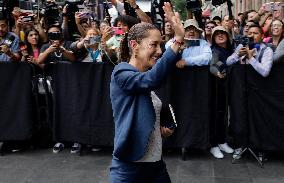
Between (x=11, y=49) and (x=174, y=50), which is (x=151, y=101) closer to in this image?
(x=174, y=50)

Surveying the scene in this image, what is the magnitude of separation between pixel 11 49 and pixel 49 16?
6.10 ft

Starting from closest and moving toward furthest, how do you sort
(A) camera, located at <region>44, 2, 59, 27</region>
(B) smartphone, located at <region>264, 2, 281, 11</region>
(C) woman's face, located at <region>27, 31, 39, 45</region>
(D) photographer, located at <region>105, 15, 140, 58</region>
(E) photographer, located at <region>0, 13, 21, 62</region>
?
(D) photographer, located at <region>105, 15, 140, 58</region> < (E) photographer, located at <region>0, 13, 21, 62</region> < (C) woman's face, located at <region>27, 31, 39, 45</region> < (B) smartphone, located at <region>264, 2, 281, 11</region> < (A) camera, located at <region>44, 2, 59, 27</region>

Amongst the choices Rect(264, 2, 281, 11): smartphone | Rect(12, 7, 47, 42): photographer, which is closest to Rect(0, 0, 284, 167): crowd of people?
Rect(12, 7, 47, 42): photographer

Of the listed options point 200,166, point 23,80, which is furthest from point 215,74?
point 23,80

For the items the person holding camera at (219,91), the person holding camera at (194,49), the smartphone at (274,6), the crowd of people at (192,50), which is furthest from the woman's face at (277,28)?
the smartphone at (274,6)

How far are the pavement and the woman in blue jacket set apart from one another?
2589mm

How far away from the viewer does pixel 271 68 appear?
5.94 meters

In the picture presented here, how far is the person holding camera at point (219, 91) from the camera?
21.3ft

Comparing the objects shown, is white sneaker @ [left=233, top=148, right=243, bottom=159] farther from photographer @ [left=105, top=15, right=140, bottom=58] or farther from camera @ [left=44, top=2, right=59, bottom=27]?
camera @ [left=44, top=2, right=59, bottom=27]

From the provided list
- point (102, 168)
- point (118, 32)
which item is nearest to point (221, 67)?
point (118, 32)

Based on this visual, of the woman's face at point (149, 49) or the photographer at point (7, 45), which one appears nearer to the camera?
the woman's face at point (149, 49)

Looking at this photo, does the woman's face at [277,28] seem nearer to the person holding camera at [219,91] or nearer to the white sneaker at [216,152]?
the person holding camera at [219,91]

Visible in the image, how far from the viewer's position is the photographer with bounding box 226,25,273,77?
19.4ft

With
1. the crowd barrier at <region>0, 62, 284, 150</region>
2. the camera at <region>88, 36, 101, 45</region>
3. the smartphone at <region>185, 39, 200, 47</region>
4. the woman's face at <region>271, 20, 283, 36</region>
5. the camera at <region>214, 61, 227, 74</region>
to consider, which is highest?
the woman's face at <region>271, 20, 283, 36</region>
